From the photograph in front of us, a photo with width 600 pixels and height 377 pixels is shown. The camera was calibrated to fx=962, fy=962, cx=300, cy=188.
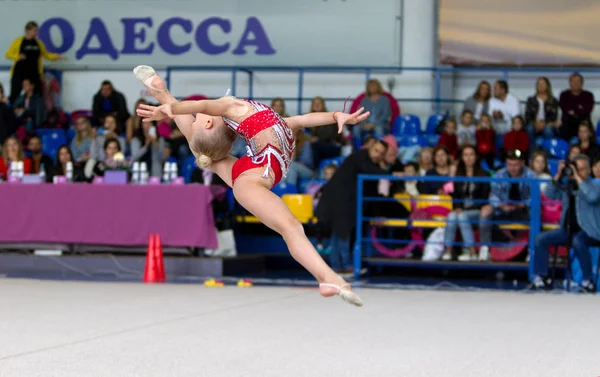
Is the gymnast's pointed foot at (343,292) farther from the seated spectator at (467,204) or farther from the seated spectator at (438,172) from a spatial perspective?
the seated spectator at (438,172)

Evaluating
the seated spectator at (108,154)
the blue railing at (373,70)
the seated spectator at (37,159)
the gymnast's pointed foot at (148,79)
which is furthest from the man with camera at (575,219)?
the seated spectator at (37,159)

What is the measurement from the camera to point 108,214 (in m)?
10.8

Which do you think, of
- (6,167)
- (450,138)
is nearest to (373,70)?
(450,138)

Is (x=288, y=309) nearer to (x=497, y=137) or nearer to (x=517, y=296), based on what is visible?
(x=517, y=296)

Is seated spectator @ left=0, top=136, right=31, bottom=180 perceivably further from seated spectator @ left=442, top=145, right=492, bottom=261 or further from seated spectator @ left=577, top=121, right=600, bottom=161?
seated spectator @ left=577, top=121, right=600, bottom=161

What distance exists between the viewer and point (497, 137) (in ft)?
42.6

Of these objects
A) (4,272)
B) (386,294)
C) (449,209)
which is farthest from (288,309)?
(4,272)

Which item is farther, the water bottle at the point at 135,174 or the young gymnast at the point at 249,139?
the water bottle at the point at 135,174

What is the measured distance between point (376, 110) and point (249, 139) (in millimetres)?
8250

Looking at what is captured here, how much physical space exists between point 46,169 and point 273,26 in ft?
14.6

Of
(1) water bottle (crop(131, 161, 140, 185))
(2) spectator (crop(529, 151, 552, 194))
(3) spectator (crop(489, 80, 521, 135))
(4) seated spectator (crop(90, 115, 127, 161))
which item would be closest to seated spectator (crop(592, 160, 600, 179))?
(2) spectator (crop(529, 151, 552, 194))

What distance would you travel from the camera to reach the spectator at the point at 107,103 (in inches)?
555

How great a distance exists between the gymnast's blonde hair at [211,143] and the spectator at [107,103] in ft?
30.1

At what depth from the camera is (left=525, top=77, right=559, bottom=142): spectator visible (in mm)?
12758
